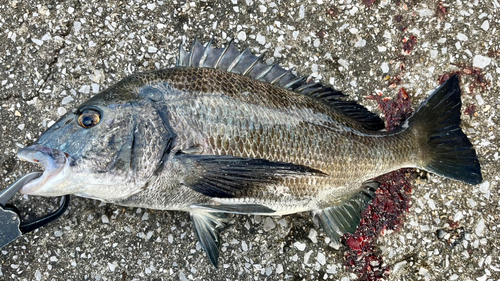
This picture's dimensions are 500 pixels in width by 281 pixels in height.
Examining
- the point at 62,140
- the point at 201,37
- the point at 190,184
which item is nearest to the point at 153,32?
the point at 201,37

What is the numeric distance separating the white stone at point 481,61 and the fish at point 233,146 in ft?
1.65

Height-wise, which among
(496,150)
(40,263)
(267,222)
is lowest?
(40,263)

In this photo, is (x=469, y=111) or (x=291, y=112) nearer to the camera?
(x=291, y=112)

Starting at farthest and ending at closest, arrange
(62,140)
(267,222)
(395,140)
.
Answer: (267,222) → (395,140) → (62,140)

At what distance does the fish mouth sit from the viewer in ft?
5.90

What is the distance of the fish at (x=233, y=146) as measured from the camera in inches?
74.4

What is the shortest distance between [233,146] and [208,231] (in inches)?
27.6

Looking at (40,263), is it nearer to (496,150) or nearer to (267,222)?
(267,222)

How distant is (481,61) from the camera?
110 inches

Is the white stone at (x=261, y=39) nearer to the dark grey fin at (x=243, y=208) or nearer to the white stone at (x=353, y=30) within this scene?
the white stone at (x=353, y=30)

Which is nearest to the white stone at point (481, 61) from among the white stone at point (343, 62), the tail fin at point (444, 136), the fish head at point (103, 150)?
the tail fin at point (444, 136)

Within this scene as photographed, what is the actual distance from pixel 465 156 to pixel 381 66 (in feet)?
2.99

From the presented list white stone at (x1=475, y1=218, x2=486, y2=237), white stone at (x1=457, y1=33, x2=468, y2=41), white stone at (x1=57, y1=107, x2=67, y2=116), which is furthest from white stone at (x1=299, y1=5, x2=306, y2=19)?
white stone at (x1=475, y1=218, x2=486, y2=237)

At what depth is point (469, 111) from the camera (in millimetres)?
2789
